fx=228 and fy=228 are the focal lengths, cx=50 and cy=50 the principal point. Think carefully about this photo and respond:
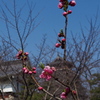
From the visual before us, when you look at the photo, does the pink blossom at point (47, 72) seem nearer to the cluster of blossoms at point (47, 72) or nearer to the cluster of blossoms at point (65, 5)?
the cluster of blossoms at point (47, 72)

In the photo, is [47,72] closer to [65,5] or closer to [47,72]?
[47,72]

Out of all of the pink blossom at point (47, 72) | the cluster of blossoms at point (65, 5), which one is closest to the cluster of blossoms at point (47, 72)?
the pink blossom at point (47, 72)

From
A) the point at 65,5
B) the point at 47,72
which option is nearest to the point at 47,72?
the point at 47,72

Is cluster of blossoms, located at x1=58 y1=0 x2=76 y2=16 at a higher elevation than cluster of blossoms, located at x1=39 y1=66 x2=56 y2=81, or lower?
higher

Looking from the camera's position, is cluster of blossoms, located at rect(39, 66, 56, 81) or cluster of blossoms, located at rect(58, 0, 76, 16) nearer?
cluster of blossoms, located at rect(39, 66, 56, 81)

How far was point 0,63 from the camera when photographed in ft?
21.3

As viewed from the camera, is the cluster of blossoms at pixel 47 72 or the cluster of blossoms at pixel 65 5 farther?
the cluster of blossoms at pixel 65 5

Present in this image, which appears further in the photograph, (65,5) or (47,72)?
(65,5)

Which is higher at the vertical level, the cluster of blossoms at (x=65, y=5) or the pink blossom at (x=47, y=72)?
the cluster of blossoms at (x=65, y=5)

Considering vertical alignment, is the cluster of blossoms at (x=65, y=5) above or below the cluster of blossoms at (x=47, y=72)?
above

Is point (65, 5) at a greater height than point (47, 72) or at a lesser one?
greater

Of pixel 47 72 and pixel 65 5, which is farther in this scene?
pixel 65 5

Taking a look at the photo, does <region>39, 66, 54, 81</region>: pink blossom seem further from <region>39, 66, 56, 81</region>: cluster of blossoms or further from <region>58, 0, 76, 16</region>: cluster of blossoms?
<region>58, 0, 76, 16</region>: cluster of blossoms

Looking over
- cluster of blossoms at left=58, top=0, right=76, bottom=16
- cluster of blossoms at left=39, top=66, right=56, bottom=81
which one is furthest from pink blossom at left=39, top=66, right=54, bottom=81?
cluster of blossoms at left=58, top=0, right=76, bottom=16
